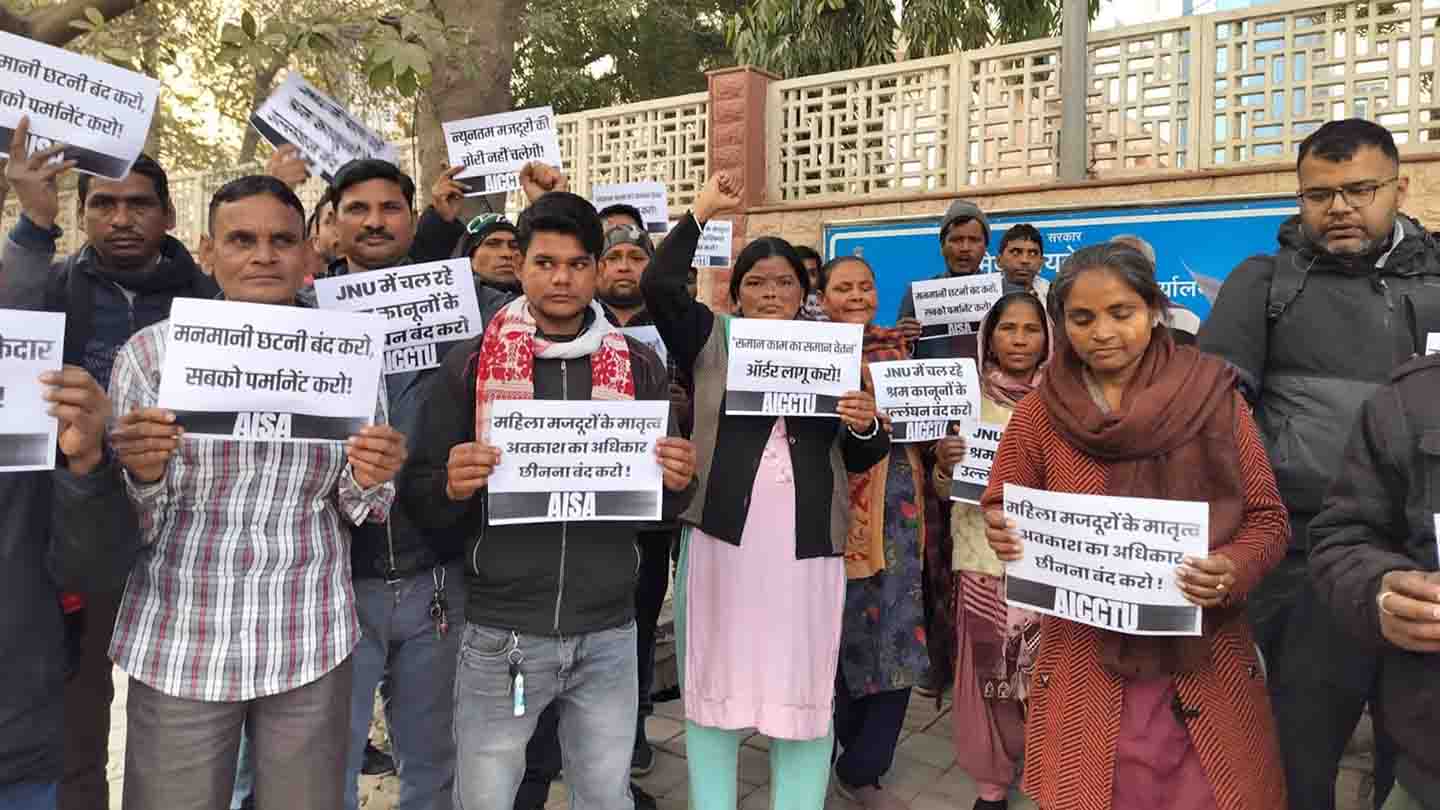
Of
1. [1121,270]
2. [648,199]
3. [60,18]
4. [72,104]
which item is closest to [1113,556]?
[1121,270]

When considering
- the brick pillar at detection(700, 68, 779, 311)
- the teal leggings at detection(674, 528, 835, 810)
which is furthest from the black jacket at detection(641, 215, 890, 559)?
the brick pillar at detection(700, 68, 779, 311)

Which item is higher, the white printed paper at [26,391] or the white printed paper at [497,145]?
the white printed paper at [497,145]

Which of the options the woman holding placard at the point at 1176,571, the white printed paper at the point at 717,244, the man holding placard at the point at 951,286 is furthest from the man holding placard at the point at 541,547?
the white printed paper at the point at 717,244

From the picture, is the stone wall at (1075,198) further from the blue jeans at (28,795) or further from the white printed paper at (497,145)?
the blue jeans at (28,795)

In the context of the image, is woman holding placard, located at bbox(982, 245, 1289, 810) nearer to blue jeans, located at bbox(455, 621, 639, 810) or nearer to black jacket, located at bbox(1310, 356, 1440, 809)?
black jacket, located at bbox(1310, 356, 1440, 809)

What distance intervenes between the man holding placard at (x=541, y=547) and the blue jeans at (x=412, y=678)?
33 cm

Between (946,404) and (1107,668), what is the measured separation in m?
1.43

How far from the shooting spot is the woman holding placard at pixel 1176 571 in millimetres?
2211

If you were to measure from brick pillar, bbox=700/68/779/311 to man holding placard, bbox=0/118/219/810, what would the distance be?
6.46 metres

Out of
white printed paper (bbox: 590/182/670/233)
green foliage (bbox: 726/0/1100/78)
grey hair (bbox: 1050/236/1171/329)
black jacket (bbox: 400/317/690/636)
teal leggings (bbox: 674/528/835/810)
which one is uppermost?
green foliage (bbox: 726/0/1100/78)

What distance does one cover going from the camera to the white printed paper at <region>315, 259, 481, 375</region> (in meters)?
2.94

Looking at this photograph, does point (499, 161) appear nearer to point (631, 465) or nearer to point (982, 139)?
point (631, 465)

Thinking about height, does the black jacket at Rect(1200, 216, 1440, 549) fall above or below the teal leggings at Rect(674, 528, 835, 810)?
above

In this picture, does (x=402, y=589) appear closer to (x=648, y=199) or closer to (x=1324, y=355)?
(x=1324, y=355)
